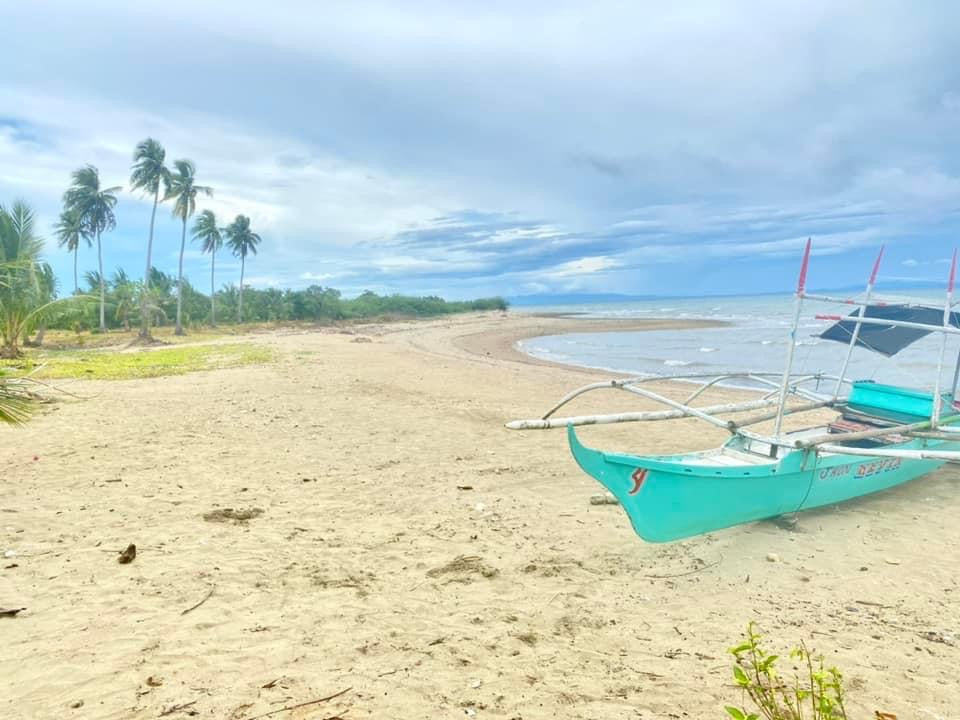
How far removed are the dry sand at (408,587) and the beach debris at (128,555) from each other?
53mm

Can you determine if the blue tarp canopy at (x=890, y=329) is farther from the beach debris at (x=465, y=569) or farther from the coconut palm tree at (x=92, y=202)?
the coconut palm tree at (x=92, y=202)

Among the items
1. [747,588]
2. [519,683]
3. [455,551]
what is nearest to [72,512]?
[455,551]

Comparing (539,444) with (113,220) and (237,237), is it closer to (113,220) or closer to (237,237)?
(113,220)

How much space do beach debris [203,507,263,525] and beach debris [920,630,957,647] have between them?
559cm

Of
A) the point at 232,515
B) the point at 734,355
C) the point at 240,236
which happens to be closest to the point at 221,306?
the point at 240,236

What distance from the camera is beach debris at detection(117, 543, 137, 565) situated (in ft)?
16.1

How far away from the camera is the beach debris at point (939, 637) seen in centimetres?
414

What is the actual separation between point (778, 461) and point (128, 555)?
19.2 feet

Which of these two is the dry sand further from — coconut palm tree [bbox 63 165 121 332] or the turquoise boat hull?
coconut palm tree [bbox 63 165 121 332]

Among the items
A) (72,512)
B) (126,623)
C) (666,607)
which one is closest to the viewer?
(126,623)

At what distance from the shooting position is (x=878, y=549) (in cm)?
577

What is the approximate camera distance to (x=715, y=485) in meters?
5.59

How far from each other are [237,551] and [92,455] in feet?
13.1

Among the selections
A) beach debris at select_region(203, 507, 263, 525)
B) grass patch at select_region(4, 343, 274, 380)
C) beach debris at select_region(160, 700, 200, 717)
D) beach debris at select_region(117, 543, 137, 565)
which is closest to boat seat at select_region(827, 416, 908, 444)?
beach debris at select_region(203, 507, 263, 525)
